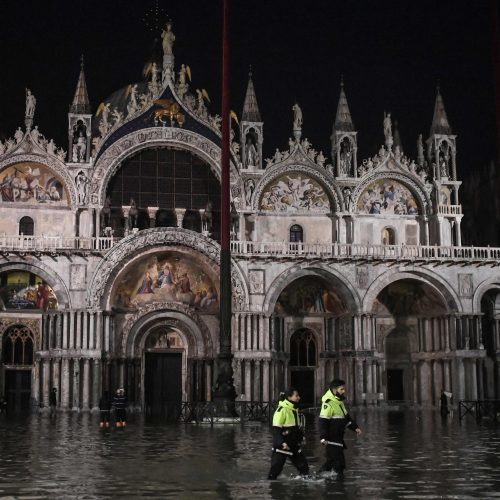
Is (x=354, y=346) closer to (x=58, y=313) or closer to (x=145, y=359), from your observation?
(x=145, y=359)

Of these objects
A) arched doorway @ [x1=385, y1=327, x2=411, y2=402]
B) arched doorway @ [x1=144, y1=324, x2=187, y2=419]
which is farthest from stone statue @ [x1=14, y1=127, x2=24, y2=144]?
arched doorway @ [x1=385, y1=327, x2=411, y2=402]

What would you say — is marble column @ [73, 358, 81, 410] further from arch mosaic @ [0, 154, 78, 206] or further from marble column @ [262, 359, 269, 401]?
marble column @ [262, 359, 269, 401]

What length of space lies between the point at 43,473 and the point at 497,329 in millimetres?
35039

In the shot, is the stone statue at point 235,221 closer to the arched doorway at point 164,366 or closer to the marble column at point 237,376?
the arched doorway at point 164,366

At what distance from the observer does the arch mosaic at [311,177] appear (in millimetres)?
44188

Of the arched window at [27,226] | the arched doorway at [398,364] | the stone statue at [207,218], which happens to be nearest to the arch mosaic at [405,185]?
the arched doorway at [398,364]

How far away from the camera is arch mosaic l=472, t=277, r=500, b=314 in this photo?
43.1 metres

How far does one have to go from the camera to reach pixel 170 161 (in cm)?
4447

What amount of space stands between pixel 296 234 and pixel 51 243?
12927mm

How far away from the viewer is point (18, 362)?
139ft

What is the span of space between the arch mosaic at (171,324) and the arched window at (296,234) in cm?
668

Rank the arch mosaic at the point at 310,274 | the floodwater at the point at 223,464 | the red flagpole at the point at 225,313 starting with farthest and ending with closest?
the arch mosaic at the point at 310,274
the red flagpole at the point at 225,313
the floodwater at the point at 223,464

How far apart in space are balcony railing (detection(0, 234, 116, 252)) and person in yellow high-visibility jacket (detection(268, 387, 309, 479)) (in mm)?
28038

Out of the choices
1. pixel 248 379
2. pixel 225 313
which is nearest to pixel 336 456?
pixel 225 313
